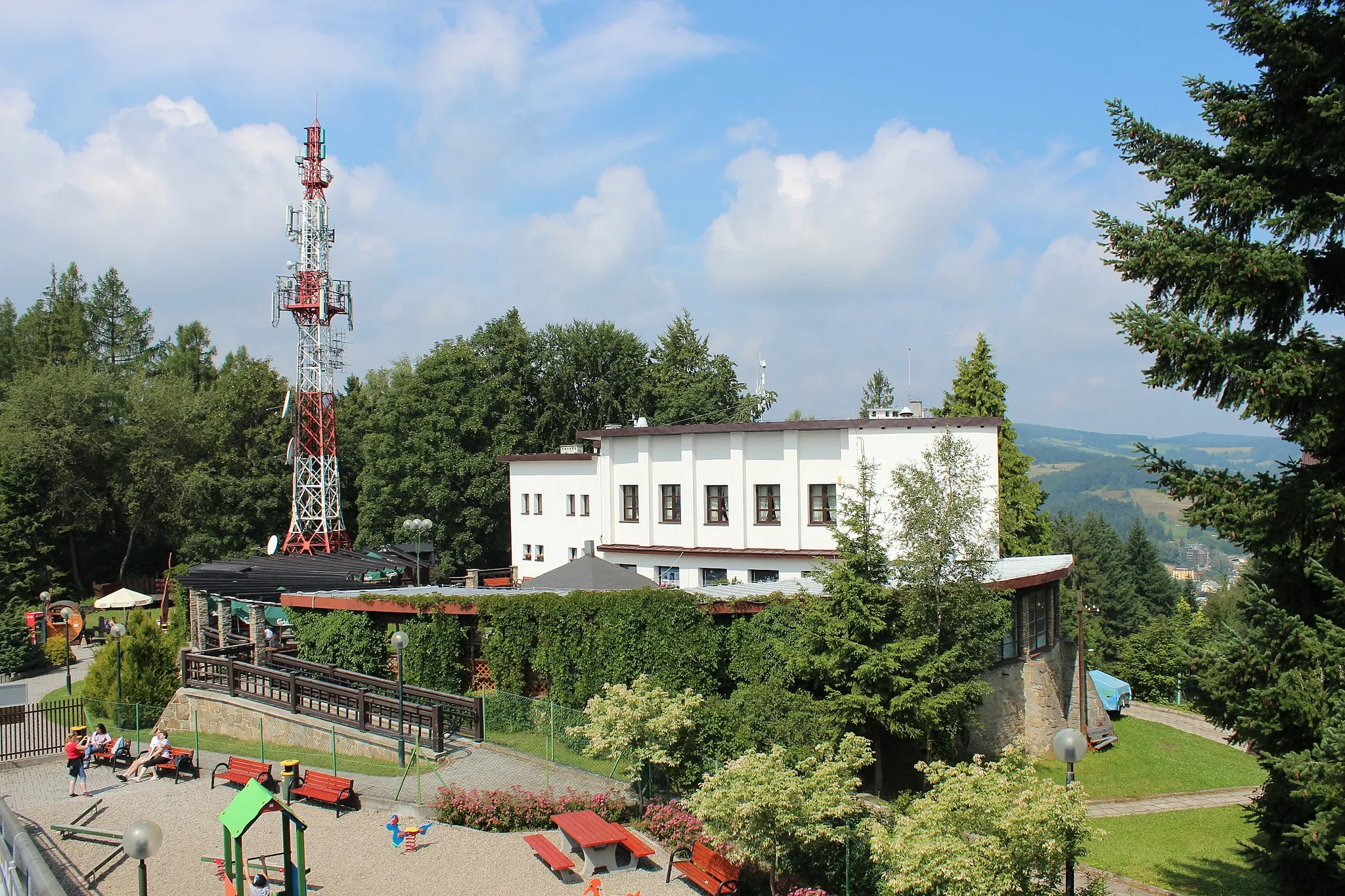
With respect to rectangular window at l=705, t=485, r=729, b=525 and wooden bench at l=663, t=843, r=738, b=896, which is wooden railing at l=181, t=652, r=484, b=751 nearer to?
wooden bench at l=663, t=843, r=738, b=896

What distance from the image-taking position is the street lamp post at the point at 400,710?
1778cm

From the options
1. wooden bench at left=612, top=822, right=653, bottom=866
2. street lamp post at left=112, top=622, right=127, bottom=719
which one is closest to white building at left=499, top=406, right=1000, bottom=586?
wooden bench at left=612, top=822, right=653, bottom=866

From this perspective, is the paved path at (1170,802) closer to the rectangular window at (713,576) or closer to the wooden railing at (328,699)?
the rectangular window at (713,576)

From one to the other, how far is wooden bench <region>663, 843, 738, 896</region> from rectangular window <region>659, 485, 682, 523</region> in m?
21.4

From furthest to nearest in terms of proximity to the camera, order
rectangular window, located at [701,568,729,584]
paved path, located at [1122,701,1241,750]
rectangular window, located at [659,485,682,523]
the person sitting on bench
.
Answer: paved path, located at [1122,701,1241,750] → rectangular window, located at [659,485,682,523] → rectangular window, located at [701,568,729,584] → the person sitting on bench

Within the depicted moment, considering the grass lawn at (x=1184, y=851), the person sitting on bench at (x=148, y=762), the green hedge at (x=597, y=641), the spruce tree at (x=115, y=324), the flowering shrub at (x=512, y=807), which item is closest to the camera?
the flowering shrub at (x=512, y=807)

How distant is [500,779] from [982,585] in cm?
1115

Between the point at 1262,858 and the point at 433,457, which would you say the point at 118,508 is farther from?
the point at 1262,858

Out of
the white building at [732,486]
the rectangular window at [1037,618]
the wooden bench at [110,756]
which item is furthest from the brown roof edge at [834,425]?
the wooden bench at [110,756]

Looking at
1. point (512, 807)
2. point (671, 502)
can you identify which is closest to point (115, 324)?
point (671, 502)

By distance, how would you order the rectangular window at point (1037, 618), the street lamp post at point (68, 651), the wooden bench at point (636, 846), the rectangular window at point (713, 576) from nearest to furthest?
1. the wooden bench at point (636, 846)
2. the rectangular window at point (1037, 618)
3. the street lamp post at point (68, 651)
4. the rectangular window at point (713, 576)

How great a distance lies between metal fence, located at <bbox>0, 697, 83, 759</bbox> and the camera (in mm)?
22356

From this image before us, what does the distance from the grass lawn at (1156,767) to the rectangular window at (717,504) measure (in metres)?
13.9

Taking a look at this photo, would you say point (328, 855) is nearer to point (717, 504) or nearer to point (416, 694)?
point (416, 694)
